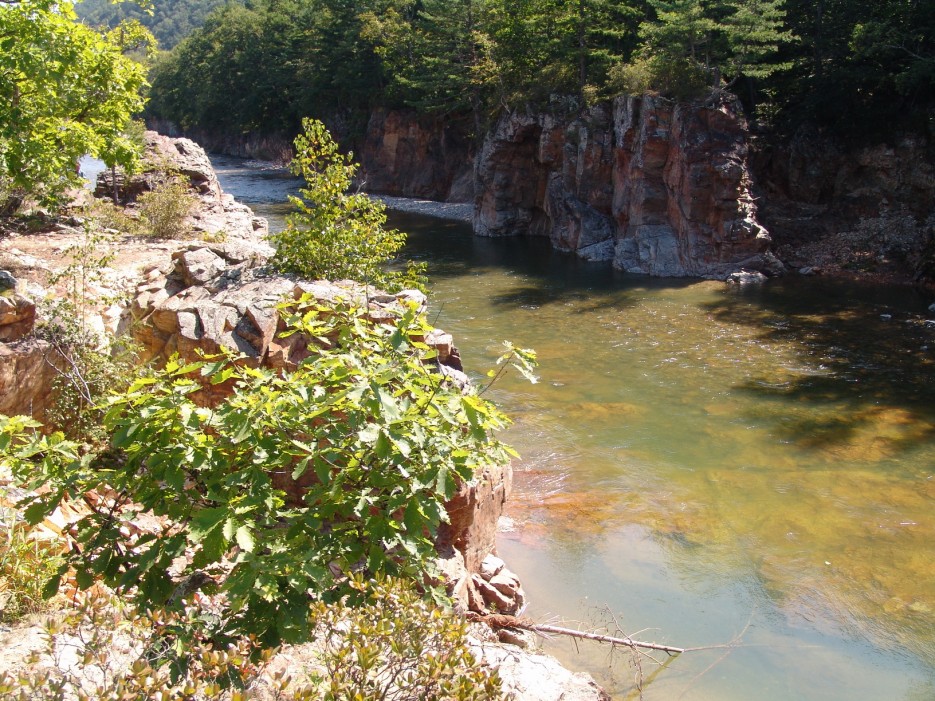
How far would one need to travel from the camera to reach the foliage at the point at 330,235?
8.99 metres

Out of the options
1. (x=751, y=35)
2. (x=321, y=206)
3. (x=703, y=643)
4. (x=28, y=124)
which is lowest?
(x=703, y=643)

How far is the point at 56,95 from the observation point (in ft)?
29.2

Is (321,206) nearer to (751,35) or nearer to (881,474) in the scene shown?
(881,474)

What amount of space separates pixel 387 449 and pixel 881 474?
350 inches

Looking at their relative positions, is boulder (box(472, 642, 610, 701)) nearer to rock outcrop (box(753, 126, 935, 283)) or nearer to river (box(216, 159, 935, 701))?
river (box(216, 159, 935, 701))

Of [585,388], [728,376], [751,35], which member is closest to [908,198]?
[751,35]

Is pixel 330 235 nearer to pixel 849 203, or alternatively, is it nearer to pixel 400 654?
pixel 400 654

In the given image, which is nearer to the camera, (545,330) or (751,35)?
(545,330)

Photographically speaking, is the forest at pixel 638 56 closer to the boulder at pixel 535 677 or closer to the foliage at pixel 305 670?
the boulder at pixel 535 677

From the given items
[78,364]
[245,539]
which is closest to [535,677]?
[245,539]

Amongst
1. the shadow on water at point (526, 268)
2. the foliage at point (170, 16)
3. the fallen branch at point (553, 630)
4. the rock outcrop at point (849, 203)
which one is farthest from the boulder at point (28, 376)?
the foliage at point (170, 16)

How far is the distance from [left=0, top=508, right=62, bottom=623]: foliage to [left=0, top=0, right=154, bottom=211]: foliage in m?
5.10

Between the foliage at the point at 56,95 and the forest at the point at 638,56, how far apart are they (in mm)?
17018

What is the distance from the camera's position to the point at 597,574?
26.5 ft
